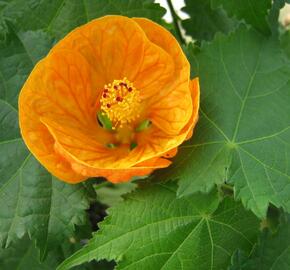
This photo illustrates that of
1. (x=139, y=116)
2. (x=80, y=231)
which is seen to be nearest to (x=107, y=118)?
(x=139, y=116)

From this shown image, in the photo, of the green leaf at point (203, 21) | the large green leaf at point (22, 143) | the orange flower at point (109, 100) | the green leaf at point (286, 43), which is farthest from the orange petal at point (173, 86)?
the green leaf at point (203, 21)

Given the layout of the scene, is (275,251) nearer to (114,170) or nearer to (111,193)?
(114,170)

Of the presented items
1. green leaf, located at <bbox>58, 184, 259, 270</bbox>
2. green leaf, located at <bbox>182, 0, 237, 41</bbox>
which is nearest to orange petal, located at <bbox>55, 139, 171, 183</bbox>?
green leaf, located at <bbox>58, 184, 259, 270</bbox>

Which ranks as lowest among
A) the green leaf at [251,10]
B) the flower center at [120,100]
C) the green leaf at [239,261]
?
the green leaf at [239,261]

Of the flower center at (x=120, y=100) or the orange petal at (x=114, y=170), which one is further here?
the flower center at (x=120, y=100)

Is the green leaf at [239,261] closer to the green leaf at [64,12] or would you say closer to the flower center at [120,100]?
the flower center at [120,100]

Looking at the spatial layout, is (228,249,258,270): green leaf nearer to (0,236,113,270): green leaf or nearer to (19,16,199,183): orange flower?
(19,16,199,183): orange flower
